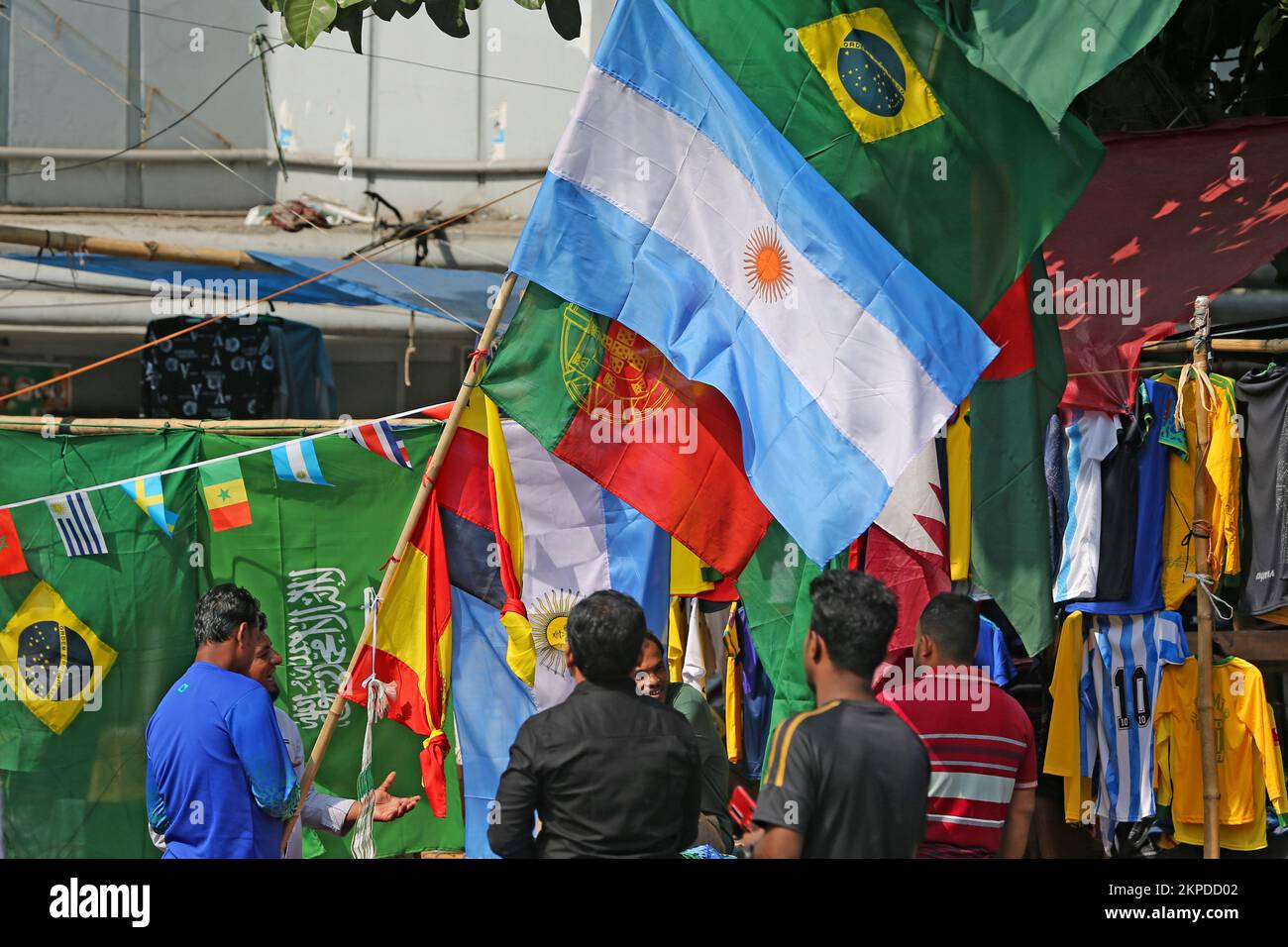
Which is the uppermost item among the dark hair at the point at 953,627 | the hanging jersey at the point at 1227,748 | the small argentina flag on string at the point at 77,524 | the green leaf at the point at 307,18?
the green leaf at the point at 307,18

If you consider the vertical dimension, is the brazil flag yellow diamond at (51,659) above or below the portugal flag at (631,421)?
below

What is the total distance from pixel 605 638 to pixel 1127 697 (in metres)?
3.60

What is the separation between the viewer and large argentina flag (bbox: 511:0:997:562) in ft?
16.1

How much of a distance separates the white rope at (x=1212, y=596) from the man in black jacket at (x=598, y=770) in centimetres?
308

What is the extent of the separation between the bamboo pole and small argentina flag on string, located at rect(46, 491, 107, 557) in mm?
1665

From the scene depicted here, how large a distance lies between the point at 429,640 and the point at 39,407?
5.58m

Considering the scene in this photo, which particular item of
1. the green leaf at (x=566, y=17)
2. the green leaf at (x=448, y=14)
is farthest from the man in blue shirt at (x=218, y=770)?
the green leaf at (x=566, y=17)

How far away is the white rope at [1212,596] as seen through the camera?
6078 mm

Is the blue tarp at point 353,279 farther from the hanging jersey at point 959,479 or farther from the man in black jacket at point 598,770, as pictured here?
the man in black jacket at point 598,770

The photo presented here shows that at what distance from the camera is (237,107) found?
11062 mm

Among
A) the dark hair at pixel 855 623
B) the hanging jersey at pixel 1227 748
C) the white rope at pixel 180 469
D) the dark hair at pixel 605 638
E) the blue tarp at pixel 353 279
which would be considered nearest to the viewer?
the dark hair at pixel 855 623

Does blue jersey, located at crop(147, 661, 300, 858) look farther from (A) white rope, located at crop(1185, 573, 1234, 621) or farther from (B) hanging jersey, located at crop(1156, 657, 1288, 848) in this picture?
(B) hanging jersey, located at crop(1156, 657, 1288, 848)

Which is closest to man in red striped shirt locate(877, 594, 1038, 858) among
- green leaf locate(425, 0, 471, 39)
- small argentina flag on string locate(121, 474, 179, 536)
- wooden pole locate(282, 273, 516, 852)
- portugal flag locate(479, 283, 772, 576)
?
portugal flag locate(479, 283, 772, 576)
